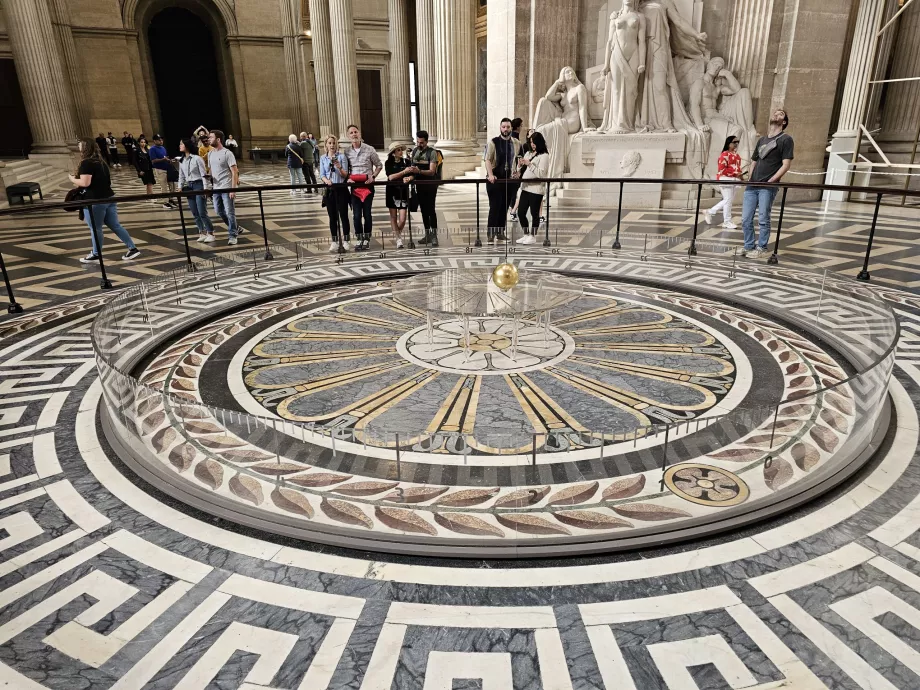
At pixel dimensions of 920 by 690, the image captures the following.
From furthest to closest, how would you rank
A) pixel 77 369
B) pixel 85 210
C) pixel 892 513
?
pixel 85 210 → pixel 77 369 → pixel 892 513

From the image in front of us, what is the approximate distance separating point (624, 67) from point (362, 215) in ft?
18.3

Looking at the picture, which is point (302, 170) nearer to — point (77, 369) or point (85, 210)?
point (85, 210)

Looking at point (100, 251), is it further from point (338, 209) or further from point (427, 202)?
point (427, 202)

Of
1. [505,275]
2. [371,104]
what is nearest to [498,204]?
[505,275]

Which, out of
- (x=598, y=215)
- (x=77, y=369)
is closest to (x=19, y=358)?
(x=77, y=369)

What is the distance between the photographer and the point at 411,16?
77.7ft

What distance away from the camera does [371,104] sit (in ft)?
81.3

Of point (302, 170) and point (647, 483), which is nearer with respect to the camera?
point (647, 483)

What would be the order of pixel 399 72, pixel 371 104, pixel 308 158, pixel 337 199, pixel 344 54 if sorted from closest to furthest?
pixel 337 199 → pixel 308 158 → pixel 344 54 → pixel 399 72 → pixel 371 104

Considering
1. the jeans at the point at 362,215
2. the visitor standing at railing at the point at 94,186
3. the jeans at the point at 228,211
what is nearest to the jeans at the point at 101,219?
the visitor standing at railing at the point at 94,186

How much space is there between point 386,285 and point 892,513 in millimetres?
4341

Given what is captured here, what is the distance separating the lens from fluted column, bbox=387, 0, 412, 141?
18734 mm

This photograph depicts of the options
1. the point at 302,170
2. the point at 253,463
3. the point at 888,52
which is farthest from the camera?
the point at 302,170

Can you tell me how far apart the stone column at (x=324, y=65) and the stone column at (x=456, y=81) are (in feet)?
19.2
